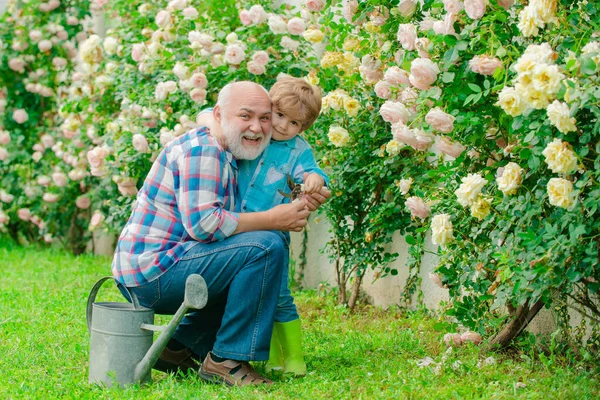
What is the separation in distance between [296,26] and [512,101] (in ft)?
6.91

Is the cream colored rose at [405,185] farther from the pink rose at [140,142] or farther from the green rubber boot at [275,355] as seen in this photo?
the pink rose at [140,142]

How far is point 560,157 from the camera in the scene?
239 centimetres

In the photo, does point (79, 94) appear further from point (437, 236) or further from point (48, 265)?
point (437, 236)

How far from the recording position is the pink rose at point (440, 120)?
2904mm

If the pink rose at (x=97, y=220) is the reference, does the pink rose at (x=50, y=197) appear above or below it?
above

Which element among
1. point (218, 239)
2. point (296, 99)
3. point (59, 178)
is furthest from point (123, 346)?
point (59, 178)

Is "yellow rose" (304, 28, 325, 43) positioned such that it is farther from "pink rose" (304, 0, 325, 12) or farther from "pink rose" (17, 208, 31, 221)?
"pink rose" (17, 208, 31, 221)

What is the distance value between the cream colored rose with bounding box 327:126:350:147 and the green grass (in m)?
0.85

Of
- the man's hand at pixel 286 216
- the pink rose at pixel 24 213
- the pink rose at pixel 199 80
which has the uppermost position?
the pink rose at pixel 199 80

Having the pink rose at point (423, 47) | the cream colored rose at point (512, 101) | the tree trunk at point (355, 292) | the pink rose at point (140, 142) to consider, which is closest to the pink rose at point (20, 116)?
the pink rose at point (140, 142)

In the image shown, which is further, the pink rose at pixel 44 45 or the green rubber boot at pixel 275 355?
the pink rose at pixel 44 45

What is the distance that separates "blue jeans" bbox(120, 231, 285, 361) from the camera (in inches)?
114

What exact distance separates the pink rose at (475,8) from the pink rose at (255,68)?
1848 millimetres

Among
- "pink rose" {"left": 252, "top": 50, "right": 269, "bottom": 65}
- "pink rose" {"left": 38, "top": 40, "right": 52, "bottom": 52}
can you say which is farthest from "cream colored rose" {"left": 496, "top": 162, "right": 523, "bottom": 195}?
"pink rose" {"left": 38, "top": 40, "right": 52, "bottom": 52}
